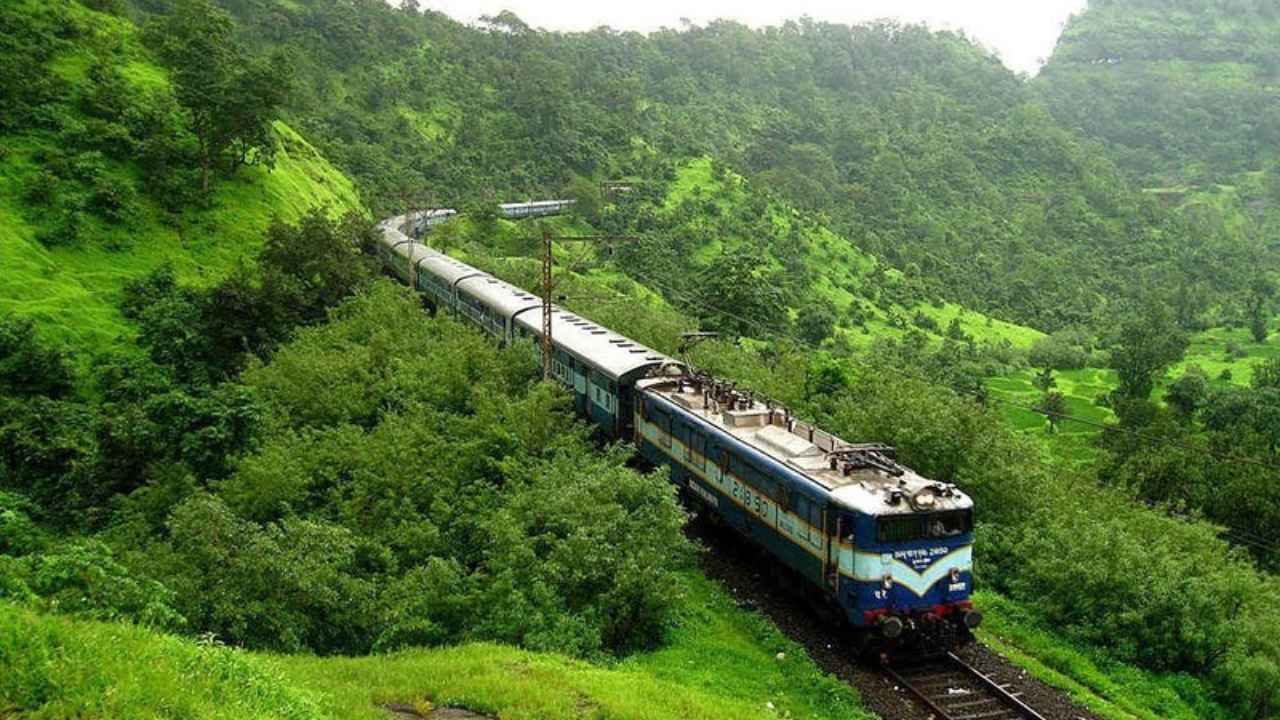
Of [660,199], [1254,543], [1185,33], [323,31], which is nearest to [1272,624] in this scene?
[1254,543]

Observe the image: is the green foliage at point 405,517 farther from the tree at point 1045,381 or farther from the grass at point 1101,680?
the tree at point 1045,381

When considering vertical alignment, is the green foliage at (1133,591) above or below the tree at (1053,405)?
above

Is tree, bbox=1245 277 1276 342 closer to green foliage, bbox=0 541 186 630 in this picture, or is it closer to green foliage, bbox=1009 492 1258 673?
green foliage, bbox=1009 492 1258 673

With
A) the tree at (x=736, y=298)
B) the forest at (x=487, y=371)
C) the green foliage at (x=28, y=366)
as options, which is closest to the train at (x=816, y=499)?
the forest at (x=487, y=371)

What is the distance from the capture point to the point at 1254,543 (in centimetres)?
2698

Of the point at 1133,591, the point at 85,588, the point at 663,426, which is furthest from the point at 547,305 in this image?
the point at 85,588

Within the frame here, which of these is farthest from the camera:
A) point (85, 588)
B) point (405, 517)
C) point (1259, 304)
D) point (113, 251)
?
point (1259, 304)

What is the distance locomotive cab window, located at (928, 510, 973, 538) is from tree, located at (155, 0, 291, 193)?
34128 millimetres

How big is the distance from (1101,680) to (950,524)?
3.80 metres

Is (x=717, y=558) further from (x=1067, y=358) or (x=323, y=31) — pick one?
(x=323, y=31)

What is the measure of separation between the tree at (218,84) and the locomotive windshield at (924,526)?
3391 centimetres

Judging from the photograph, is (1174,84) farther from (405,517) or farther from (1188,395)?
(405,517)

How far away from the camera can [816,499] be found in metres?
14.7

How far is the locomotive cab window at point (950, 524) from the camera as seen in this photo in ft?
46.4
